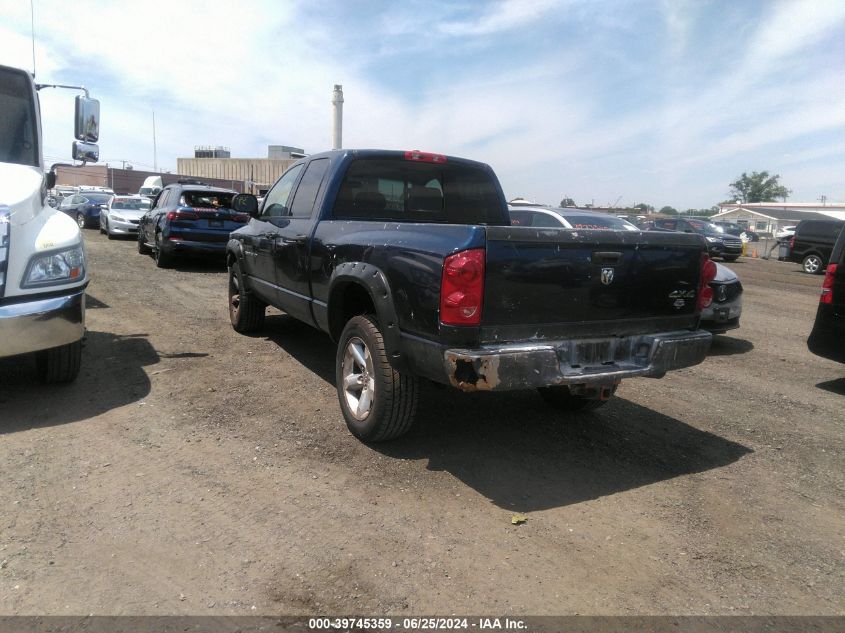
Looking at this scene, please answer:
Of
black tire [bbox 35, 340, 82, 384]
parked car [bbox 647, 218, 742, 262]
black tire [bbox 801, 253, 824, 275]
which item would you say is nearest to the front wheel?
black tire [bbox 35, 340, 82, 384]

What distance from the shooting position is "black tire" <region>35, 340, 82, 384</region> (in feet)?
15.9

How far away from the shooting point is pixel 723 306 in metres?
7.06

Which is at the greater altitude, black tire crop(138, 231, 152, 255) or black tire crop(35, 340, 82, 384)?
black tire crop(138, 231, 152, 255)

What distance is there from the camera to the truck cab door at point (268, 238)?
5730mm

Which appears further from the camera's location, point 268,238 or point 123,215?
point 123,215

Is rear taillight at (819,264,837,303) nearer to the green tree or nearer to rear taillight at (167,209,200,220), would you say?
rear taillight at (167,209,200,220)

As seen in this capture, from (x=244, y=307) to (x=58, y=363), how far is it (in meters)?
2.29

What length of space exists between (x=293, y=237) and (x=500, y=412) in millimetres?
2289

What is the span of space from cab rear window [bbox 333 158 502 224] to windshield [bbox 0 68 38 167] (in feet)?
10.0

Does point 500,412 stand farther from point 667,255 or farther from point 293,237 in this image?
point 293,237

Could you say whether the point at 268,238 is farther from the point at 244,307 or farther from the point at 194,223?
the point at 194,223

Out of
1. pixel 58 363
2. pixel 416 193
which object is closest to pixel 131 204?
pixel 58 363

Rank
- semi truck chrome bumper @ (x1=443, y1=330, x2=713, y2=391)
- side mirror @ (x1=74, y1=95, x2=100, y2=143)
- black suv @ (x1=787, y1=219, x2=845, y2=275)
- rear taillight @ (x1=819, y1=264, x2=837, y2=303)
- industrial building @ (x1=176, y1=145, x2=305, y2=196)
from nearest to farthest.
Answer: semi truck chrome bumper @ (x1=443, y1=330, x2=713, y2=391)
rear taillight @ (x1=819, y1=264, x2=837, y2=303)
side mirror @ (x1=74, y1=95, x2=100, y2=143)
black suv @ (x1=787, y1=219, x2=845, y2=275)
industrial building @ (x1=176, y1=145, x2=305, y2=196)

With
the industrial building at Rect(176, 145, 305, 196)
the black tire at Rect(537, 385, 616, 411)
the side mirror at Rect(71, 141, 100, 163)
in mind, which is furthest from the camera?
the industrial building at Rect(176, 145, 305, 196)
